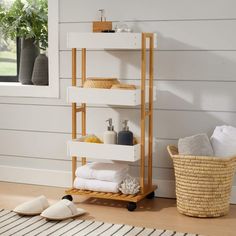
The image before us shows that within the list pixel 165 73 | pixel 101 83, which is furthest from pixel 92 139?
pixel 165 73

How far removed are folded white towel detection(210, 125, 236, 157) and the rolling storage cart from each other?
1.28ft

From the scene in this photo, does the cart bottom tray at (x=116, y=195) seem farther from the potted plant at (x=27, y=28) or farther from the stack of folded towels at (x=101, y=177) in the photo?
the potted plant at (x=27, y=28)

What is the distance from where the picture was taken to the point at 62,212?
292 cm

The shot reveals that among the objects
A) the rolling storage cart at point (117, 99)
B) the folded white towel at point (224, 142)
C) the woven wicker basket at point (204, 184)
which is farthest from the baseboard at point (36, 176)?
the folded white towel at point (224, 142)

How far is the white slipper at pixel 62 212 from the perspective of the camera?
289 centimetres

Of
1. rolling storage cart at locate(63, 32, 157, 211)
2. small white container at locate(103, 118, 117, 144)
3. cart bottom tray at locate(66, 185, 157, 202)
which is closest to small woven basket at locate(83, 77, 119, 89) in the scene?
rolling storage cart at locate(63, 32, 157, 211)

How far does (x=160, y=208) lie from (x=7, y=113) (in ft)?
4.08

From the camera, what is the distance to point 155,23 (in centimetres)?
334

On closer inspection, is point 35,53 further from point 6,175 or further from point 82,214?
point 82,214

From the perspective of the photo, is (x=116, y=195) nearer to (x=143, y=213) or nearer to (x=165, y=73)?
(x=143, y=213)

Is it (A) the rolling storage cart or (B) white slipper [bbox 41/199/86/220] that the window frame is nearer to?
(A) the rolling storage cart

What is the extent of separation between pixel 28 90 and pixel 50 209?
1.02 meters

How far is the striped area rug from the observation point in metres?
2.73


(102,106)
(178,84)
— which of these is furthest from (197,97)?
(102,106)
